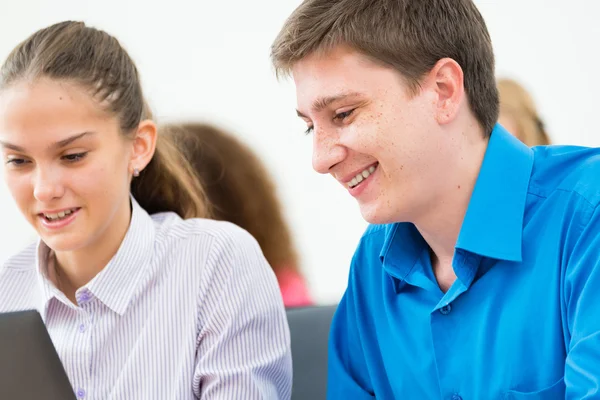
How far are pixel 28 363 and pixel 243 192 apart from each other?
1149 mm

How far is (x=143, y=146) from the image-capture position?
1560mm

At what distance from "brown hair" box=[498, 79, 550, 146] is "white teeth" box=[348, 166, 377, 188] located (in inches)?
43.3

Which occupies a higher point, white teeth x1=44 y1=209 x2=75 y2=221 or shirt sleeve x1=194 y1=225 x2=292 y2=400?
white teeth x1=44 y1=209 x2=75 y2=221

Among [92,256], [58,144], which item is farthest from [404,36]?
[92,256]

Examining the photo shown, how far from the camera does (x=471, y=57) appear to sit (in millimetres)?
1152

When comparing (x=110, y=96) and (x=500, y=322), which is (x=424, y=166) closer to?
(x=500, y=322)

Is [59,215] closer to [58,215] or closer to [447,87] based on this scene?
[58,215]

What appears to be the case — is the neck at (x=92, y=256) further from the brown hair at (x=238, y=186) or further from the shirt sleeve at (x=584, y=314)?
the shirt sleeve at (x=584, y=314)

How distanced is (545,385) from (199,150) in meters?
1.15

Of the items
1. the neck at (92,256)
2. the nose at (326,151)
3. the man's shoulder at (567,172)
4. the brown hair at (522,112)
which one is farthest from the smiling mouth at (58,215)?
the brown hair at (522,112)

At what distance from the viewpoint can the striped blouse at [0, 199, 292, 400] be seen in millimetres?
1396

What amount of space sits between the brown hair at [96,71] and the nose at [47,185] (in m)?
0.16

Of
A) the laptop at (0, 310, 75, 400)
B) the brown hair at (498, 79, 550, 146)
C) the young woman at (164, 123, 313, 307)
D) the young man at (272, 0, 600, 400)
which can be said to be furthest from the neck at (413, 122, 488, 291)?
the brown hair at (498, 79, 550, 146)

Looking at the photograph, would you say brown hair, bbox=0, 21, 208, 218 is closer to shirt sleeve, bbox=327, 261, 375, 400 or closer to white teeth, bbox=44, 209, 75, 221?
white teeth, bbox=44, 209, 75, 221
